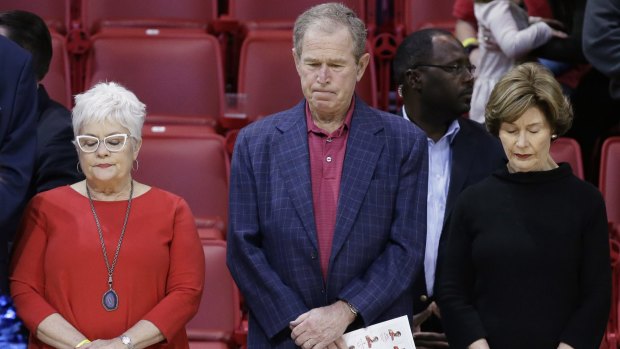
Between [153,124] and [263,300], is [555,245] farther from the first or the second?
[153,124]

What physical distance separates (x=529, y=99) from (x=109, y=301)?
3.83ft

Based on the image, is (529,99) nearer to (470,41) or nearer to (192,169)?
(192,169)

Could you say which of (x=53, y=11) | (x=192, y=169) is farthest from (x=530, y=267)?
(x=53, y=11)

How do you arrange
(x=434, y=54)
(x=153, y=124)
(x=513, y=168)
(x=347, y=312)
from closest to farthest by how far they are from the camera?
(x=347, y=312) < (x=513, y=168) < (x=434, y=54) < (x=153, y=124)

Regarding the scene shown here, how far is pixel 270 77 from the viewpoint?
15.4ft

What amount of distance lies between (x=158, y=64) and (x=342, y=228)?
2000 millimetres

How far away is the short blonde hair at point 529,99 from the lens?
2.98 metres

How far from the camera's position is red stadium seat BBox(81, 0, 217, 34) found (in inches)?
199

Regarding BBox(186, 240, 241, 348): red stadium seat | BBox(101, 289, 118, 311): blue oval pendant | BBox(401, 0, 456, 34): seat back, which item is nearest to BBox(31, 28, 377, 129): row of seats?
BBox(401, 0, 456, 34): seat back

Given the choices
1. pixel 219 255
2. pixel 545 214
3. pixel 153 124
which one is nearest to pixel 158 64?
pixel 153 124

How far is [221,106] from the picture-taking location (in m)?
4.64

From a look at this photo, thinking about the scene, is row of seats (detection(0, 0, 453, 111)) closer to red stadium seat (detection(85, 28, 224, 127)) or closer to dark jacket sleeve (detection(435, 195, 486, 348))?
red stadium seat (detection(85, 28, 224, 127))

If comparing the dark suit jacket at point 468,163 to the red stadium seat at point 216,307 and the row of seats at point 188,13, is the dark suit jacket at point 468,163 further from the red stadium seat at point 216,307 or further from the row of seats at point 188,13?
the row of seats at point 188,13

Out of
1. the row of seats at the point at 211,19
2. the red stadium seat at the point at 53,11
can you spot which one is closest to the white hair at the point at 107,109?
the row of seats at the point at 211,19
